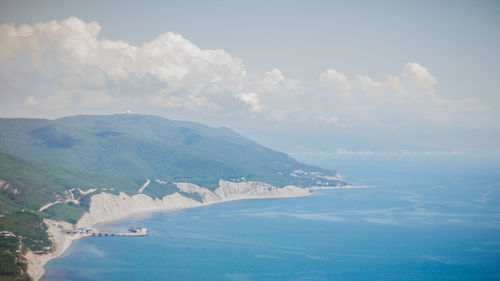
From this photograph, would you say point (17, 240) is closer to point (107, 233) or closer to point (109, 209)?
point (107, 233)

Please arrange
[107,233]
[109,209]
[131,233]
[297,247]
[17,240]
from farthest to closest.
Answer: [109,209]
[107,233]
[131,233]
[297,247]
[17,240]

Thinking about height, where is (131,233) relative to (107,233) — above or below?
above

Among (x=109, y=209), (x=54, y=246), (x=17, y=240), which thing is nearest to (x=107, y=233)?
(x=54, y=246)

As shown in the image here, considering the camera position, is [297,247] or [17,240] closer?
[17,240]

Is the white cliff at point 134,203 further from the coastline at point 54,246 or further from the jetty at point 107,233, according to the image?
the jetty at point 107,233

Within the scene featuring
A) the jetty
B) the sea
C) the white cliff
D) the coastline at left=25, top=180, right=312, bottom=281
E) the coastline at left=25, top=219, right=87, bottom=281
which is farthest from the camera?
the white cliff

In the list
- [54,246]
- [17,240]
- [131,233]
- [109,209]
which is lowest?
[54,246]

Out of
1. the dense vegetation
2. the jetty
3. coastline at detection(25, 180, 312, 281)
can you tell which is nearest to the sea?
coastline at detection(25, 180, 312, 281)

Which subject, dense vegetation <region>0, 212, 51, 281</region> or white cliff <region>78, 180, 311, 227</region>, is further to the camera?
white cliff <region>78, 180, 311, 227</region>

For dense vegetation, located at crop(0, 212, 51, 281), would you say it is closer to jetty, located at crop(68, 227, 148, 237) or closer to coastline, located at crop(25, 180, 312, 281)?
coastline, located at crop(25, 180, 312, 281)
